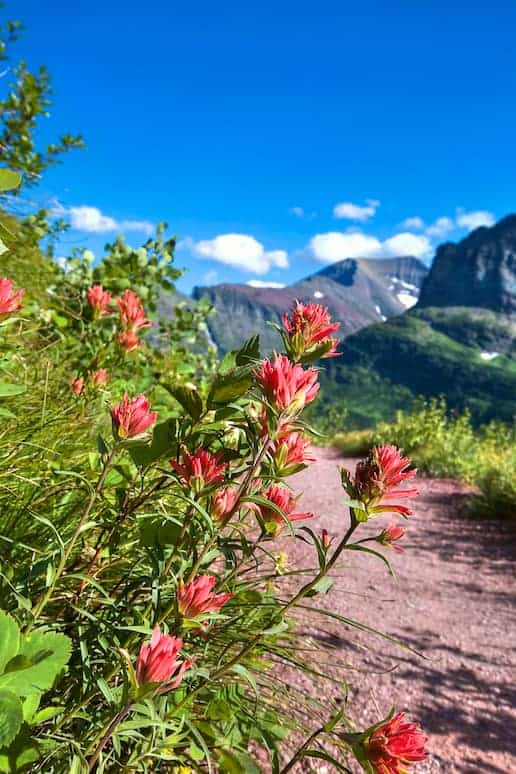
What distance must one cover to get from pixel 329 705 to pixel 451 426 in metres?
9.23

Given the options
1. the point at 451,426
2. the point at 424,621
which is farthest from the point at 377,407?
the point at 424,621

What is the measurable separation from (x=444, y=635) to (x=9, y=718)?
299 cm

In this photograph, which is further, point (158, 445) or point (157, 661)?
point (158, 445)

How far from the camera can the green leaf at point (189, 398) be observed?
3.29 feet

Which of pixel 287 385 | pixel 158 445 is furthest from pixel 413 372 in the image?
pixel 287 385

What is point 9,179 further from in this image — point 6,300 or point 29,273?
point 29,273

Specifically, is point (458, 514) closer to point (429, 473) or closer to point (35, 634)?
point (429, 473)

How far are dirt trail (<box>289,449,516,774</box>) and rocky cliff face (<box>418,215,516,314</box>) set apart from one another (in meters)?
160

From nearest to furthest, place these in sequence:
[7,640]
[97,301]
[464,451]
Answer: [7,640]
[97,301]
[464,451]

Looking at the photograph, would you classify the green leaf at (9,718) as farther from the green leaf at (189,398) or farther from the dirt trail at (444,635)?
the dirt trail at (444,635)

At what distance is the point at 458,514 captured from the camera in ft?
21.5

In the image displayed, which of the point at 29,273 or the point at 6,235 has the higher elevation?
the point at 29,273

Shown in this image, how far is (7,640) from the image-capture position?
83 cm

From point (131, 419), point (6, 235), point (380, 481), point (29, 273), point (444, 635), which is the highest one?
point (29, 273)
